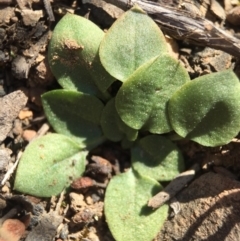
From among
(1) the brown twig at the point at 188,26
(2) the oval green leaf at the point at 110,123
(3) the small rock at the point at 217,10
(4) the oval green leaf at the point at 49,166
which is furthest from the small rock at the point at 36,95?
(3) the small rock at the point at 217,10

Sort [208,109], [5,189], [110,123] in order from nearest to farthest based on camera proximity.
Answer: [208,109] → [5,189] → [110,123]

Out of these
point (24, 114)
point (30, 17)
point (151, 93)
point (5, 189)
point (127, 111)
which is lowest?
point (5, 189)

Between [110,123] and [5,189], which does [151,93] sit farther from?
[5,189]

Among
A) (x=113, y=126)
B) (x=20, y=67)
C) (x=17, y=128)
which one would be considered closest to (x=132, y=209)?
(x=113, y=126)

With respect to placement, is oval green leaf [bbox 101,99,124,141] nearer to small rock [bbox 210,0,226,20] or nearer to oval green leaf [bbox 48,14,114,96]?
oval green leaf [bbox 48,14,114,96]

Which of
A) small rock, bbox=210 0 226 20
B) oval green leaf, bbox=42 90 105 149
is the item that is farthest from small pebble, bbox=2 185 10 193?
small rock, bbox=210 0 226 20

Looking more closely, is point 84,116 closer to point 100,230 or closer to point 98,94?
point 98,94
